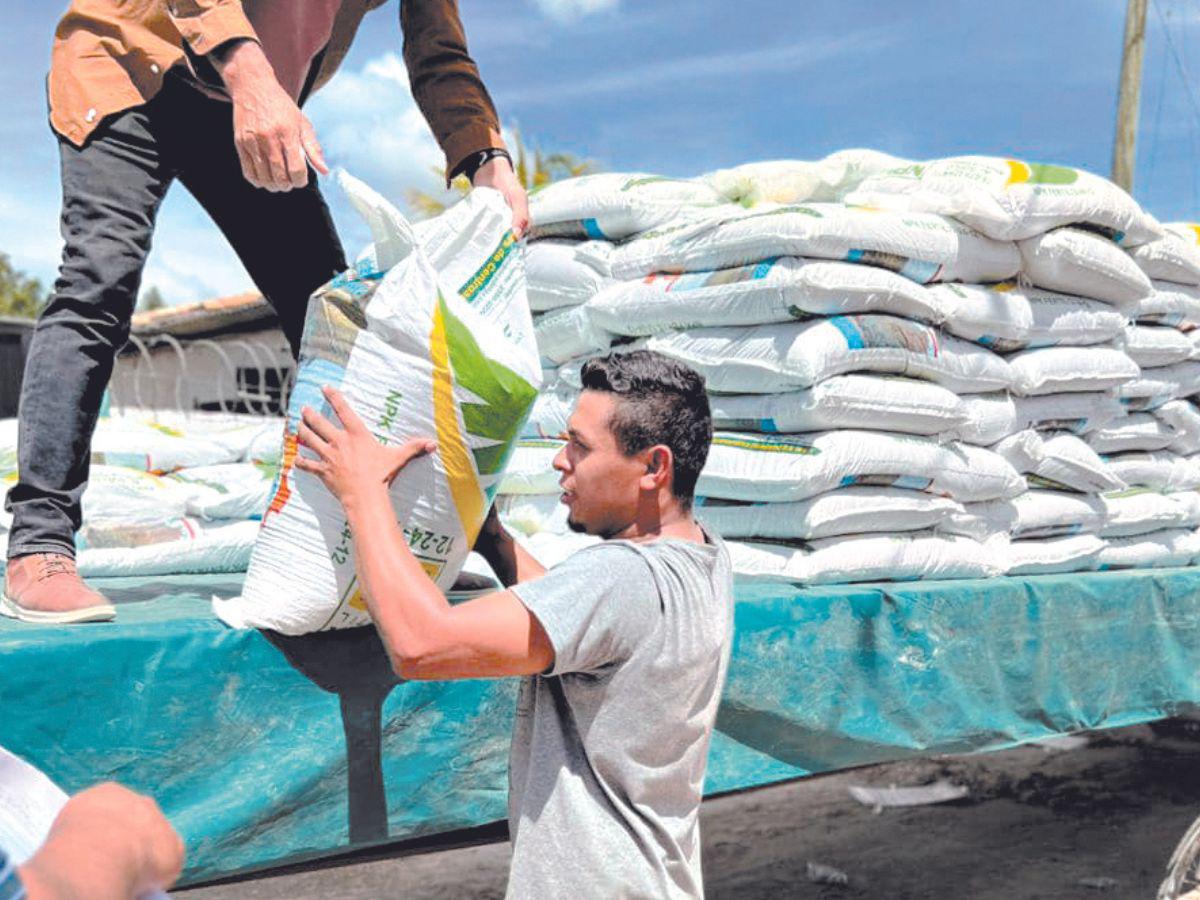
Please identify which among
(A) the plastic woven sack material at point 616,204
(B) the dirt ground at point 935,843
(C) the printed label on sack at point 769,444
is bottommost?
(B) the dirt ground at point 935,843

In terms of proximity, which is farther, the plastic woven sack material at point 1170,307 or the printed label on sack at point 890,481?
the plastic woven sack material at point 1170,307

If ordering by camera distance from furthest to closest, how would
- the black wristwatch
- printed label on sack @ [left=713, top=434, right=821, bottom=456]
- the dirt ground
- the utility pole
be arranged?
the utility pole
the dirt ground
printed label on sack @ [left=713, top=434, right=821, bottom=456]
the black wristwatch

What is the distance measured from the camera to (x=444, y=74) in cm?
205

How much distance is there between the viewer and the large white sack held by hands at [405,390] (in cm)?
148

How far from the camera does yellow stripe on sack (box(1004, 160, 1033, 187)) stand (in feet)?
9.32

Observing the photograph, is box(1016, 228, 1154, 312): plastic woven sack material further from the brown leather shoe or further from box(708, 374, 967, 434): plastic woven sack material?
the brown leather shoe

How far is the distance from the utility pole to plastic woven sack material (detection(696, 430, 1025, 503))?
25.7 feet

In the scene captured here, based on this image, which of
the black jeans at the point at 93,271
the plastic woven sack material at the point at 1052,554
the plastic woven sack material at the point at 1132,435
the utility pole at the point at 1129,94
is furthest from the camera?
the utility pole at the point at 1129,94

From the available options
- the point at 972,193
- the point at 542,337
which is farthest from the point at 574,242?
the point at 972,193

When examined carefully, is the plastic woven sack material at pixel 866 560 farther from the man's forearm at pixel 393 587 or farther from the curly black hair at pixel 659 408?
the man's forearm at pixel 393 587

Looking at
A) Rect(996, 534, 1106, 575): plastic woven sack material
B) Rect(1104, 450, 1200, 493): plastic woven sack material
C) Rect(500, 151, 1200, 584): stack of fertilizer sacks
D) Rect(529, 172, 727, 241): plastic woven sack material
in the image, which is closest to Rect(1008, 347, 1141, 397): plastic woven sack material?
Rect(500, 151, 1200, 584): stack of fertilizer sacks


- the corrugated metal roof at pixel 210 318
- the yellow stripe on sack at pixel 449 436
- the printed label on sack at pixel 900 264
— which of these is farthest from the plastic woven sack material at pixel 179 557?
the corrugated metal roof at pixel 210 318

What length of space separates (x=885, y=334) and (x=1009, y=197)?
1.66 feet

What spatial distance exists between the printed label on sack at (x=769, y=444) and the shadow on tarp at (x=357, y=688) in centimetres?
111
